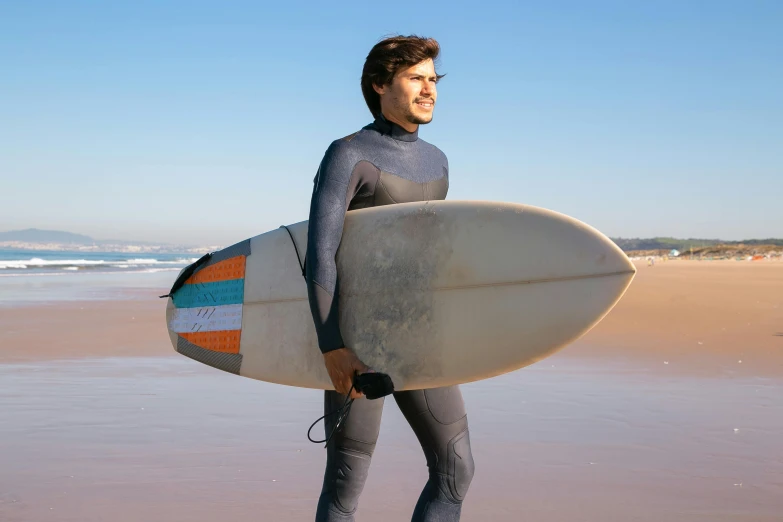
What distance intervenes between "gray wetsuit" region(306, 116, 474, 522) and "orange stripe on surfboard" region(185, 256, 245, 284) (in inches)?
23.0

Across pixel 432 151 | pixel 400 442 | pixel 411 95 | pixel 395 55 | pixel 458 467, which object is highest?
pixel 395 55

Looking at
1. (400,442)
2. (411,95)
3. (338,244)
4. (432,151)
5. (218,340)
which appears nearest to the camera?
(338,244)

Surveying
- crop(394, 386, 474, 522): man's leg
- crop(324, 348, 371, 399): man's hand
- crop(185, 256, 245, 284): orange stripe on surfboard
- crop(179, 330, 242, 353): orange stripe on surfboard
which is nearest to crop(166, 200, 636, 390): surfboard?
crop(394, 386, 474, 522): man's leg

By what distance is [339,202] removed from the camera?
2.28 metres

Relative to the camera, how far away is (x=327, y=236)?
226 centimetres

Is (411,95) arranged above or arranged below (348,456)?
above

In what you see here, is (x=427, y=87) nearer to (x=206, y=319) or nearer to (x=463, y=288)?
(x=463, y=288)

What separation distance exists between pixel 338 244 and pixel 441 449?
25.1 inches

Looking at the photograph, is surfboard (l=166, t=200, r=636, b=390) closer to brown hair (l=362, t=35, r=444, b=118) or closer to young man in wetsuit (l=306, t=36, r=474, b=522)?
young man in wetsuit (l=306, t=36, r=474, b=522)

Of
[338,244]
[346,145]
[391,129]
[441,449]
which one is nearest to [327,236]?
[338,244]

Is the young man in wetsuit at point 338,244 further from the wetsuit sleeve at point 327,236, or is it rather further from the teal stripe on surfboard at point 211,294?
the teal stripe on surfboard at point 211,294

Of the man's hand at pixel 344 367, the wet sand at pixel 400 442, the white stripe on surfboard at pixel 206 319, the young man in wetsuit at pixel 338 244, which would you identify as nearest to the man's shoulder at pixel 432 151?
the young man in wetsuit at pixel 338 244

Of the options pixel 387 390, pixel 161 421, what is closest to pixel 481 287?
pixel 387 390

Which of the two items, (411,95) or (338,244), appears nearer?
(338,244)
